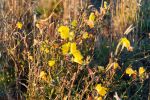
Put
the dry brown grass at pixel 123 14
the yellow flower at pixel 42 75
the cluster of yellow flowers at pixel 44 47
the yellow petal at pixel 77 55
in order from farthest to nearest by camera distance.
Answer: the dry brown grass at pixel 123 14 < the cluster of yellow flowers at pixel 44 47 < the yellow flower at pixel 42 75 < the yellow petal at pixel 77 55

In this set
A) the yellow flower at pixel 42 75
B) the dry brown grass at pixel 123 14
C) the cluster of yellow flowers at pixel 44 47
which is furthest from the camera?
the dry brown grass at pixel 123 14

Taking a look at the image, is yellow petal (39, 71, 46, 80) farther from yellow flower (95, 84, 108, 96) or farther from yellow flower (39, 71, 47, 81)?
yellow flower (95, 84, 108, 96)

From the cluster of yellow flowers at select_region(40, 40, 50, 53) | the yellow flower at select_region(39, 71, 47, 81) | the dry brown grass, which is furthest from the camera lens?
the dry brown grass

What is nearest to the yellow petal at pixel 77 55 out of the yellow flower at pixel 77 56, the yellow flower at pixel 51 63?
the yellow flower at pixel 77 56

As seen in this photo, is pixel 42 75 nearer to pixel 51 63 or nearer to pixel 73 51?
pixel 51 63

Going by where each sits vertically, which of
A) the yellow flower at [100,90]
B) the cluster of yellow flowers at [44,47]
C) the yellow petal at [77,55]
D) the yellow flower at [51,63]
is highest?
the yellow petal at [77,55]

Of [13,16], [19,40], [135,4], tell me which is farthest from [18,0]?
[135,4]

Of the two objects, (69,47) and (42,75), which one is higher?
(69,47)

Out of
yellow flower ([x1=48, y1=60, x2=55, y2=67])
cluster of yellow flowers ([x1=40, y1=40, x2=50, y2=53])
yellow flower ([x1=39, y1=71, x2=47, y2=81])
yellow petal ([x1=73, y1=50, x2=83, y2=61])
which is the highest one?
yellow petal ([x1=73, y1=50, x2=83, y2=61])

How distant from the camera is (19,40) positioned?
2668 millimetres

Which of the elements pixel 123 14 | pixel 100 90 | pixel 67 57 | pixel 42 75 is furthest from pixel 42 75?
pixel 123 14

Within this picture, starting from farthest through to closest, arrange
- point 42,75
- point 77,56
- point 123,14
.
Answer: point 123,14 < point 42,75 < point 77,56

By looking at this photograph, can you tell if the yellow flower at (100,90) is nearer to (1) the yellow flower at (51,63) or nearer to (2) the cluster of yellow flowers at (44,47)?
(1) the yellow flower at (51,63)

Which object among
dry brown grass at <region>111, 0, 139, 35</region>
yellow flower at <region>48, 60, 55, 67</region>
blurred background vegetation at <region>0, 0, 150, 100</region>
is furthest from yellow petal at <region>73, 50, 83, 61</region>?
dry brown grass at <region>111, 0, 139, 35</region>
